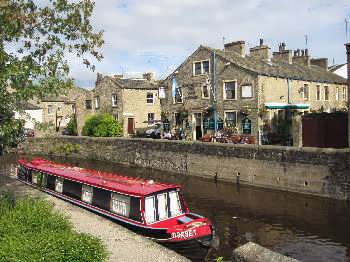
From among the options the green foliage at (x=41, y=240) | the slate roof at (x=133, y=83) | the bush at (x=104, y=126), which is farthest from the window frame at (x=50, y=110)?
the green foliage at (x=41, y=240)

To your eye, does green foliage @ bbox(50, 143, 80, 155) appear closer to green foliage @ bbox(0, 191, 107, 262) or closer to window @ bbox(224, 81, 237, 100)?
window @ bbox(224, 81, 237, 100)

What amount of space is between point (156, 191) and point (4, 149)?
231 inches

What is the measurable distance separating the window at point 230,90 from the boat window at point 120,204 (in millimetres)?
20470

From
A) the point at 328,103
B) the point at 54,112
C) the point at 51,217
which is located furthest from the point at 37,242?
the point at 54,112

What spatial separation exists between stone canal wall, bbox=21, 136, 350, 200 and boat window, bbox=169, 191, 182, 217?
→ 10379mm

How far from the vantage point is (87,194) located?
60.0 feet

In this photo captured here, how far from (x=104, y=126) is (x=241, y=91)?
1557 cm

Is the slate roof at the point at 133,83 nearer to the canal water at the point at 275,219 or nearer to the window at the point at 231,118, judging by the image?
the window at the point at 231,118

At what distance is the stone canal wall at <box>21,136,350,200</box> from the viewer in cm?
2195

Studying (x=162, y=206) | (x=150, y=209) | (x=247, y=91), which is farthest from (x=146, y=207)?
(x=247, y=91)

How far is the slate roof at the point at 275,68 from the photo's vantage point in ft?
112

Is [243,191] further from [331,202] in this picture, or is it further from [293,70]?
[293,70]

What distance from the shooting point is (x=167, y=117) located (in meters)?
39.8

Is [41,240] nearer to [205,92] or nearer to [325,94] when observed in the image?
[205,92]
